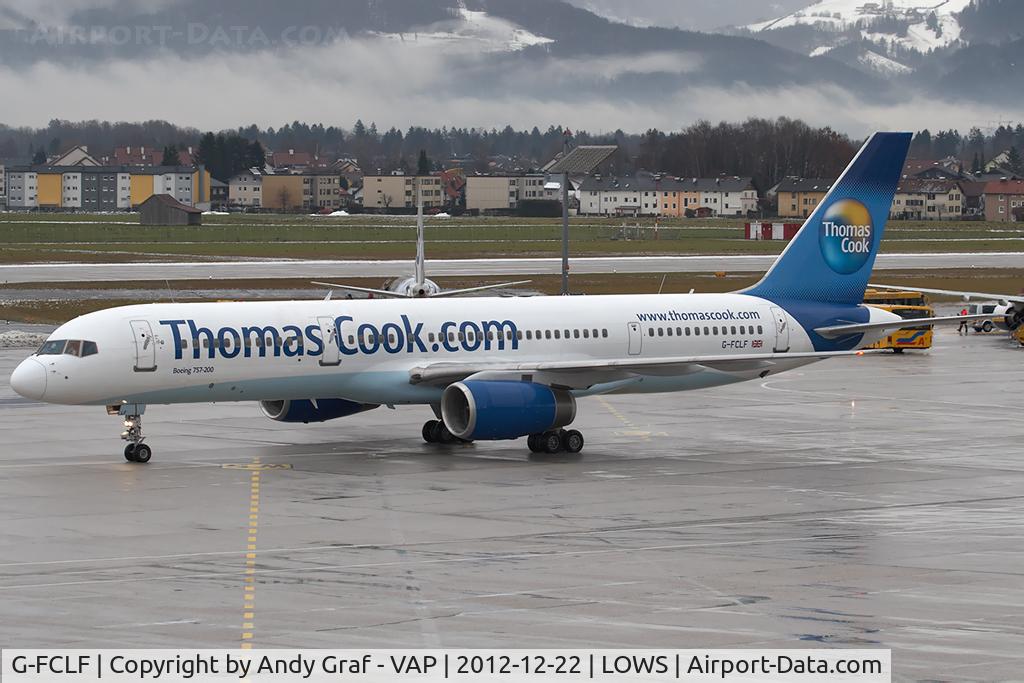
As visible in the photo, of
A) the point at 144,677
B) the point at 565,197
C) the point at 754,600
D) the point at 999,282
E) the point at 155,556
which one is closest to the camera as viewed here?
the point at 144,677

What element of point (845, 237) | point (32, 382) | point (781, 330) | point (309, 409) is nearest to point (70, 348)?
point (32, 382)

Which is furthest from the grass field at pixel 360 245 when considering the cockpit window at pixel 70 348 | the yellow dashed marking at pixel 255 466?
the yellow dashed marking at pixel 255 466

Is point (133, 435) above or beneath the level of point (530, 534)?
above

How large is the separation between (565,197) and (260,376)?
38.6 m

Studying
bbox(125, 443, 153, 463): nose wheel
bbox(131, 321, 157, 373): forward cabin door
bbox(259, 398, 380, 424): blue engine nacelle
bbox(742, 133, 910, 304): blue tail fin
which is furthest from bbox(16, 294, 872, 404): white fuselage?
bbox(259, 398, 380, 424): blue engine nacelle

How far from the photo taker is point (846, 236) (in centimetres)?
4881

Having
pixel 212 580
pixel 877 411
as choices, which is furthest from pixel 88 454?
pixel 877 411

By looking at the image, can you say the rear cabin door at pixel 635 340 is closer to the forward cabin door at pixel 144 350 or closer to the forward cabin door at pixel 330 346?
the forward cabin door at pixel 330 346

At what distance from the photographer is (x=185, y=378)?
40125 millimetres

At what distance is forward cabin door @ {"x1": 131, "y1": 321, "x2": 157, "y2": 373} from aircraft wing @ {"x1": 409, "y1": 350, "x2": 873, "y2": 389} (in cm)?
667

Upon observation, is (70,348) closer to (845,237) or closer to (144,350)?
(144,350)

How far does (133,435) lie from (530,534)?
14.2 m

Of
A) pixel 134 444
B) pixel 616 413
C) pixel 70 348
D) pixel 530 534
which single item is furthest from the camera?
pixel 616 413

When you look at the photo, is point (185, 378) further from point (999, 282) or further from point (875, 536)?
point (999, 282)
